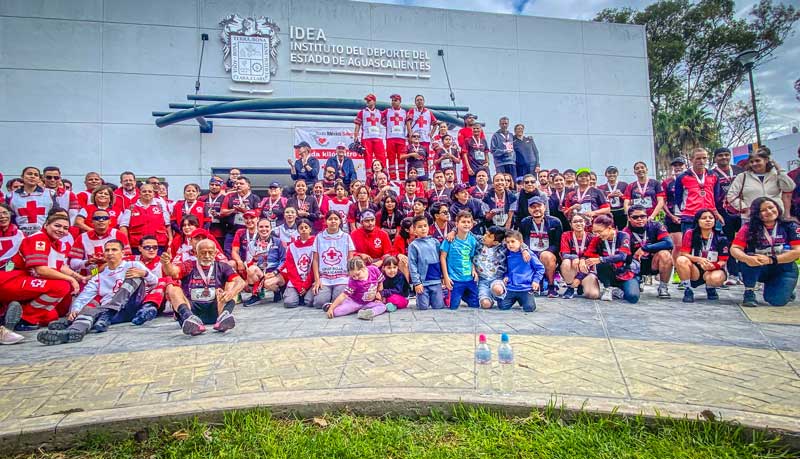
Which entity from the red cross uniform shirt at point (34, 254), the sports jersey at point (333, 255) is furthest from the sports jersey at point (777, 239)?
the red cross uniform shirt at point (34, 254)

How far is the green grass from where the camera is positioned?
8.38ft

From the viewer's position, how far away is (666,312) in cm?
585

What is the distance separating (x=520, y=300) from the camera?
624cm

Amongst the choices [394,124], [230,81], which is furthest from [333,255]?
[230,81]

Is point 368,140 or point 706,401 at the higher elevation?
point 368,140

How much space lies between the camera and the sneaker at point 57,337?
15.9 ft

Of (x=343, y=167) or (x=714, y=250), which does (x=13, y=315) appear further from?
(x=714, y=250)

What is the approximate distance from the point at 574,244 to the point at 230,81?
1293cm

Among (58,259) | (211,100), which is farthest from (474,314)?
(211,100)

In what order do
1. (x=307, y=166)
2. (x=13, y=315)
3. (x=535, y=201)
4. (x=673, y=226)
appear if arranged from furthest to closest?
(x=307, y=166), (x=673, y=226), (x=535, y=201), (x=13, y=315)

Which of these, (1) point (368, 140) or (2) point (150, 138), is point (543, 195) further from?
(2) point (150, 138)

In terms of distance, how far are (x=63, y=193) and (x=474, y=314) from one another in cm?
800

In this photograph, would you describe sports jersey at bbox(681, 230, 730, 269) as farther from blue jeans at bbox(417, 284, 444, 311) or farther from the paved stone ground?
blue jeans at bbox(417, 284, 444, 311)

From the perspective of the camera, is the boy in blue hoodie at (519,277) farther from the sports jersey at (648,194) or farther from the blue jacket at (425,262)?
the sports jersey at (648,194)
